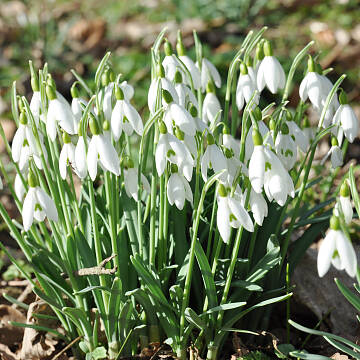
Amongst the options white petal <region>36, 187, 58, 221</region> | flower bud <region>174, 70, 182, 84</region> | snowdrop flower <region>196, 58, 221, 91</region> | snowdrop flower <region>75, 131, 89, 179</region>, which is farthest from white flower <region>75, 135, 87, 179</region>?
snowdrop flower <region>196, 58, 221, 91</region>

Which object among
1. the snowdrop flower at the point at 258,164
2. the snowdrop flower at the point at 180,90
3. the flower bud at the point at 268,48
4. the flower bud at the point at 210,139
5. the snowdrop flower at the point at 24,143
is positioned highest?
the flower bud at the point at 268,48

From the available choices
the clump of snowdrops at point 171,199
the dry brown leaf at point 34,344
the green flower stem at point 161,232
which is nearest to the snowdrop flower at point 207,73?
the clump of snowdrops at point 171,199

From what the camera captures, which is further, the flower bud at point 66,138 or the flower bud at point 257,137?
the flower bud at point 66,138

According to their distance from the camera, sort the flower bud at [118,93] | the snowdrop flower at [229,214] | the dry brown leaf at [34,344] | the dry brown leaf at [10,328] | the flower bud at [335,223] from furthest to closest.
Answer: the dry brown leaf at [10,328] < the dry brown leaf at [34,344] < the flower bud at [118,93] < the snowdrop flower at [229,214] < the flower bud at [335,223]

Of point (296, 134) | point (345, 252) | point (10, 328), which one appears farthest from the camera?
point (10, 328)

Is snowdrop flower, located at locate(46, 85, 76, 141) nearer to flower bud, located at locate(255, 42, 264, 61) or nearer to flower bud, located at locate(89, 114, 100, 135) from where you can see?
flower bud, located at locate(89, 114, 100, 135)

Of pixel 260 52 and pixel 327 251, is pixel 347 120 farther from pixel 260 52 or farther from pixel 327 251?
pixel 327 251

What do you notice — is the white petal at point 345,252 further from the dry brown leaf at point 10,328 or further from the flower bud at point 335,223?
the dry brown leaf at point 10,328

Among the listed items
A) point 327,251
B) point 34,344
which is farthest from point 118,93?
point 34,344
